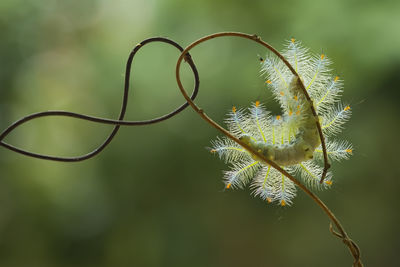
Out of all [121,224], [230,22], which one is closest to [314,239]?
[121,224]

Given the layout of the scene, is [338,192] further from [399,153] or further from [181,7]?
[181,7]

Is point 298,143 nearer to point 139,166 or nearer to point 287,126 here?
point 287,126

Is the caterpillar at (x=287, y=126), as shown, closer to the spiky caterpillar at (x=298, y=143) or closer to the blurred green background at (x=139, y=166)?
the spiky caterpillar at (x=298, y=143)

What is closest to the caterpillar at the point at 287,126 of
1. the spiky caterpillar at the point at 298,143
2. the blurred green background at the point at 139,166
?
the spiky caterpillar at the point at 298,143

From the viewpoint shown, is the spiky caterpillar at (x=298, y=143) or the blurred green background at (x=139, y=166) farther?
the blurred green background at (x=139, y=166)

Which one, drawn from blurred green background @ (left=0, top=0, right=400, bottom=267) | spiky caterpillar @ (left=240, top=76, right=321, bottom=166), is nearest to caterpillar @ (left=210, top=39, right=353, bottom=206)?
spiky caterpillar @ (left=240, top=76, right=321, bottom=166)
